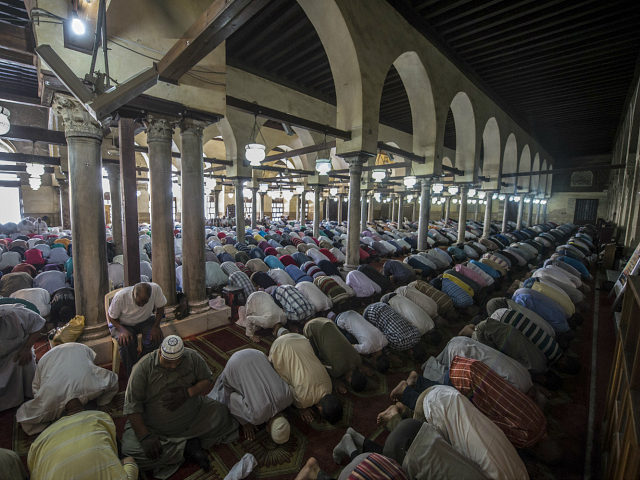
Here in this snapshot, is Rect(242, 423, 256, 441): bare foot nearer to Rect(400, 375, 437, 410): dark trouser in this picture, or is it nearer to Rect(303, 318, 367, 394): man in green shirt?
Rect(303, 318, 367, 394): man in green shirt

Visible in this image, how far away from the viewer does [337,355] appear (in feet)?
11.0

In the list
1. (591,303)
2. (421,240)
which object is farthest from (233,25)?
(421,240)

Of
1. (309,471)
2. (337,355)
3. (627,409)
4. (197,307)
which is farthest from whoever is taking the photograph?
(197,307)

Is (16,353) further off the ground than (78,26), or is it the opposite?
(78,26)

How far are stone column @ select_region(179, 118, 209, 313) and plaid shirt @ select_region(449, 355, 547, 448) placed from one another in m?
4.02

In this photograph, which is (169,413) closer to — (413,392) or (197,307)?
(413,392)

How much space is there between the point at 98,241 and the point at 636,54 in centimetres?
1261

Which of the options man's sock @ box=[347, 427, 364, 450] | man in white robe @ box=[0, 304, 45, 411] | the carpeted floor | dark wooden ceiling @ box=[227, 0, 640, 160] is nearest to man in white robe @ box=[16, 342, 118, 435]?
the carpeted floor

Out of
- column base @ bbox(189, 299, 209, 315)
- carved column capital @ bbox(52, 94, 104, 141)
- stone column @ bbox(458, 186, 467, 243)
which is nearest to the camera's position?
carved column capital @ bbox(52, 94, 104, 141)

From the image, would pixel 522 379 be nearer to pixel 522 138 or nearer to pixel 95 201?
pixel 95 201

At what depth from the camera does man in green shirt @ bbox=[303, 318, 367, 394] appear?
10.9ft

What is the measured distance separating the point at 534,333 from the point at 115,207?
954 centimetres

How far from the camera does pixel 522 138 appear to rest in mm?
15008

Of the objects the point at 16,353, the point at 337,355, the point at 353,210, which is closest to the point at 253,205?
the point at 353,210
